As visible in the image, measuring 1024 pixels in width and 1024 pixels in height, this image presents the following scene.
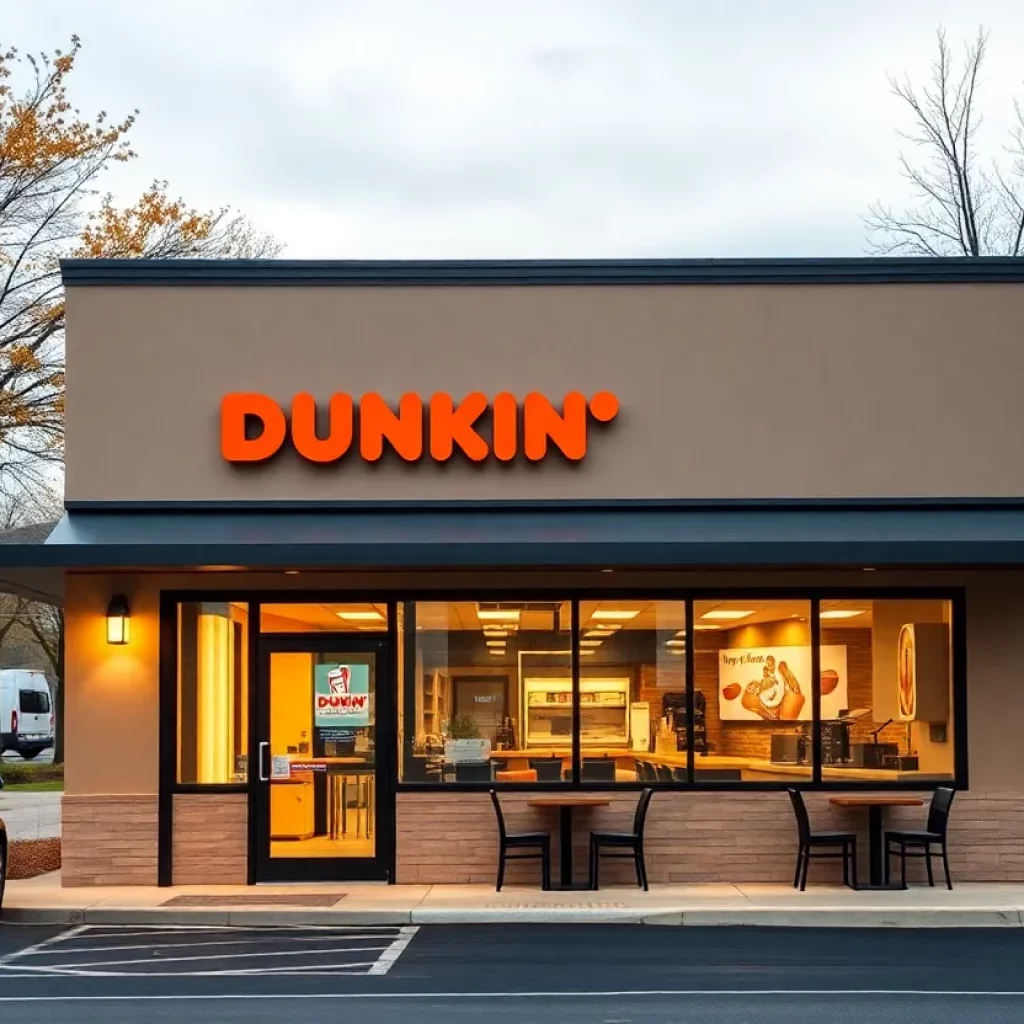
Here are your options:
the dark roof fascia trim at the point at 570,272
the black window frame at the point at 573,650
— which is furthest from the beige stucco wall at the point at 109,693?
the dark roof fascia trim at the point at 570,272

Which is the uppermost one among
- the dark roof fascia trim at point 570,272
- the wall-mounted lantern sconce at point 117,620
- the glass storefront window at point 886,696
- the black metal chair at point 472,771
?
the dark roof fascia trim at point 570,272

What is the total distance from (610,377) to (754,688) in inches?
144

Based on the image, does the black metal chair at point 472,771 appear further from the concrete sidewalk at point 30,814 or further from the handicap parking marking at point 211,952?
the concrete sidewalk at point 30,814

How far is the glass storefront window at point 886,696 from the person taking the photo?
54.5ft

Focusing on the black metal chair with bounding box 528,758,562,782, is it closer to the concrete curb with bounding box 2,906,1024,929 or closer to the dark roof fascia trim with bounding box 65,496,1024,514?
the concrete curb with bounding box 2,906,1024,929

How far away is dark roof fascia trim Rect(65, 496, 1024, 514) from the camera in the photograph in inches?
656

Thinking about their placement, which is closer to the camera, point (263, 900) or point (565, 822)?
point (263, 900)

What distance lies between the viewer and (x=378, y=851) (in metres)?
16.4

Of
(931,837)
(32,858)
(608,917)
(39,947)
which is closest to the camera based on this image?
(39,947)

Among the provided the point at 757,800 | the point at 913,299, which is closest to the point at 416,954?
the point at 757,800

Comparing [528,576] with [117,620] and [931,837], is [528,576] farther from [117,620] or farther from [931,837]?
[931,837]

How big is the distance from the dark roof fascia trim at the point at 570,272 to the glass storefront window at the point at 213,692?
141 inches

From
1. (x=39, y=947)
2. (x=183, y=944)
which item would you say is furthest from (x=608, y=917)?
(x=39, y=947)

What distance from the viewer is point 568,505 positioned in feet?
54.9
